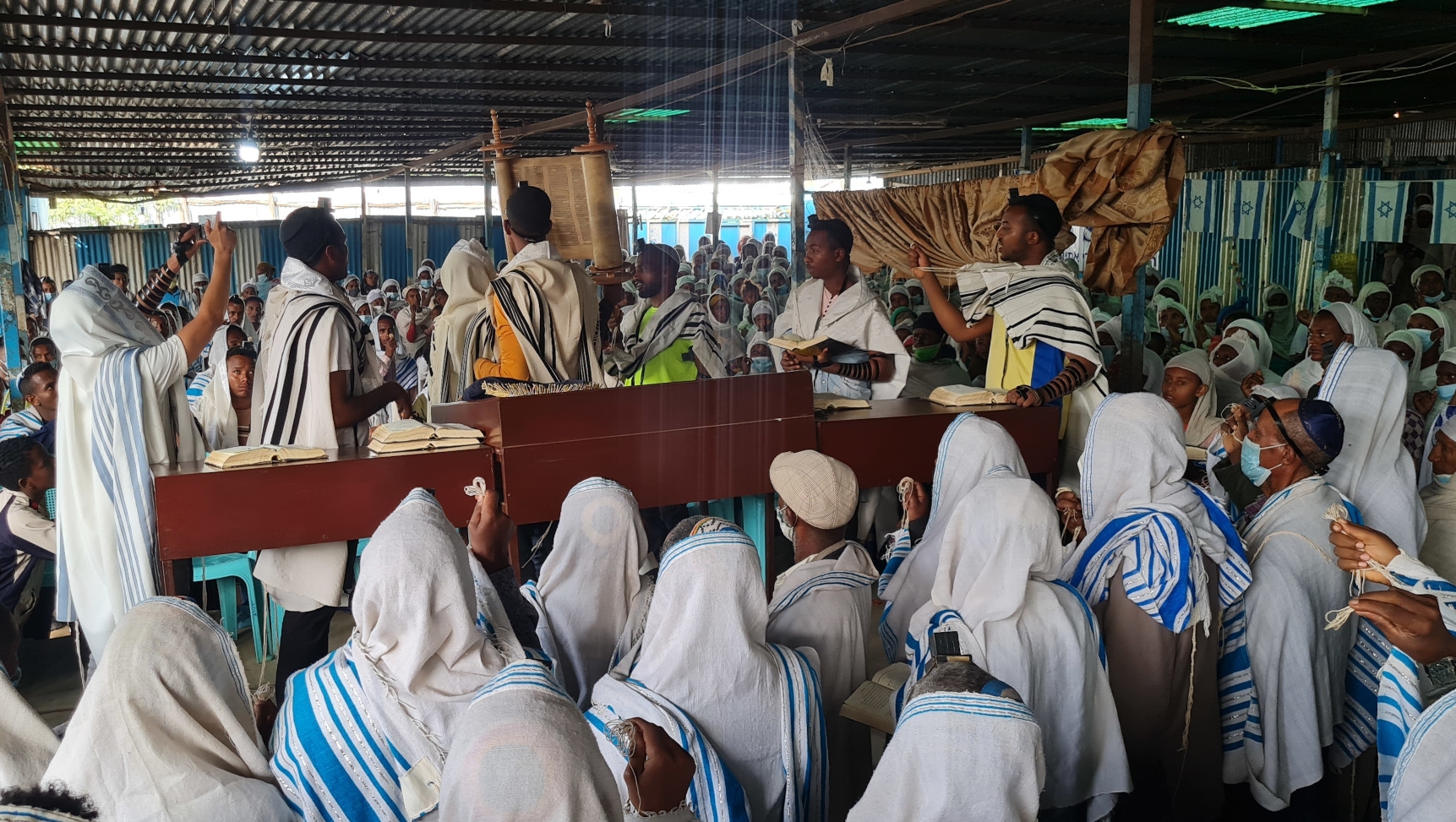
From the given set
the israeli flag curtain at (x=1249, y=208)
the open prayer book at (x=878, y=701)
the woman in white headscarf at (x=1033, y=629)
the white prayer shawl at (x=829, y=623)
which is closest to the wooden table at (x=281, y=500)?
the white prayer shawl at (x=829, y=623)

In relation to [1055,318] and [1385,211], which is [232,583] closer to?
[1055,318]

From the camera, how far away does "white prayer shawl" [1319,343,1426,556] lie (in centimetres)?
341

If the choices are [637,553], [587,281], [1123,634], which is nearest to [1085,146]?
[587,281]

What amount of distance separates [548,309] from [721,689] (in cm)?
225

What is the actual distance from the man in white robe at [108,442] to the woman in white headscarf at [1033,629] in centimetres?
246

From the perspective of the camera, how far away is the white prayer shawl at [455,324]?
5133mm

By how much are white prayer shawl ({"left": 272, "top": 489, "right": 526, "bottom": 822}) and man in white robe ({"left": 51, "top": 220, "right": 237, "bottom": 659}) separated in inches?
67.0

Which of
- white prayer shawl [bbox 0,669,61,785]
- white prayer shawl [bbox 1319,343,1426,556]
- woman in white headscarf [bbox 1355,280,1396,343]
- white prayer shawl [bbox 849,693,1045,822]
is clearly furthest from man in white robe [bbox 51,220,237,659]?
woman in white headscarf [bbox 1355,280,1396,343]

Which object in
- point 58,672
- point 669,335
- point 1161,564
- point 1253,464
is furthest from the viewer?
point 669,335

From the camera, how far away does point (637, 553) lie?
2869 mm

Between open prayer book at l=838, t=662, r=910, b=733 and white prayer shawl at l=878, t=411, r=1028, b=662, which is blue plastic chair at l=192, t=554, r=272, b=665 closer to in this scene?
white prayer shawl at l=878, t=411, r=1028, b=662

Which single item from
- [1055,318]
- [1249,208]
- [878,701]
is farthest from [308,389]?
[1249,208]

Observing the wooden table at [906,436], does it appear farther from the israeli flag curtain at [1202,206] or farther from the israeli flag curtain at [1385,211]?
the israeli flag curtain at [1202,206]

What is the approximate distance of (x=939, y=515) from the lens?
3.39 meters
